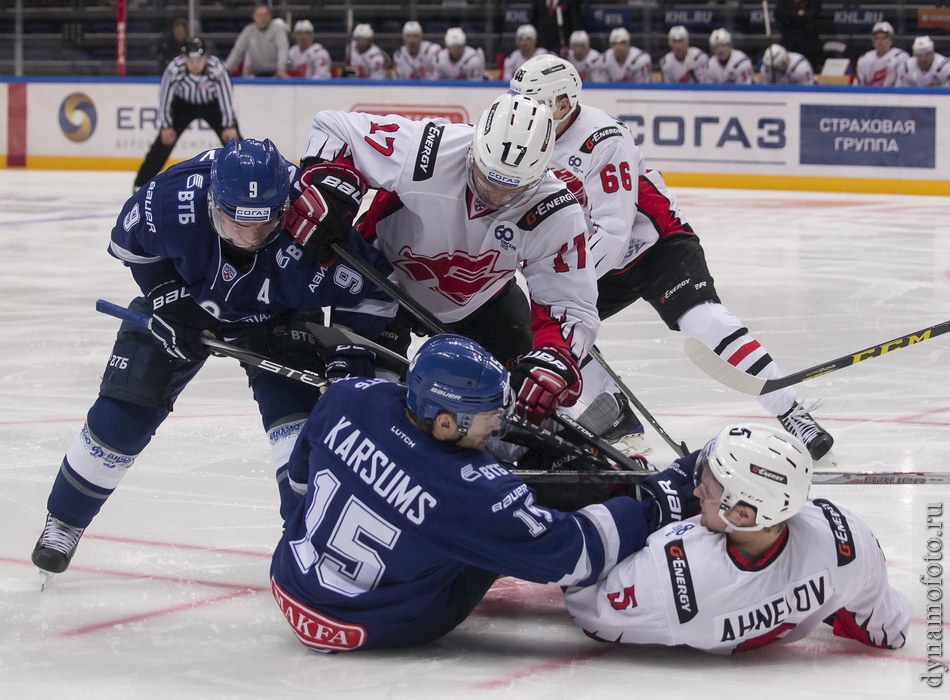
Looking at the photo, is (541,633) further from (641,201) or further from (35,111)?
(35,111)

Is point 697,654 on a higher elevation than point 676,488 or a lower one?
lower

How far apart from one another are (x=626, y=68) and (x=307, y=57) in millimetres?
3015

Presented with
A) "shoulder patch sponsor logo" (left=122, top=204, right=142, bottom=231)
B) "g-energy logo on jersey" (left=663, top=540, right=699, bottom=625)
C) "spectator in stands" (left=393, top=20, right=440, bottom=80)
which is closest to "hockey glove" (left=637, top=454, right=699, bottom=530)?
"g-energy logo on jersey" (left=663, top=540, right=699, bottom=625)

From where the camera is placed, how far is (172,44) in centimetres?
1245

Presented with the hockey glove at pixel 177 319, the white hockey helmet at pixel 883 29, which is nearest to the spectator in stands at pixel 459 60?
the white hockey helmet at pixel 883 29

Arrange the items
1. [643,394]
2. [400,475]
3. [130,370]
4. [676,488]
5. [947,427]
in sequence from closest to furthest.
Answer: [400,475] < [676,488] < [130,370] < [947,427] < [643,394]

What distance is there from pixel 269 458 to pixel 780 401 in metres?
1.58

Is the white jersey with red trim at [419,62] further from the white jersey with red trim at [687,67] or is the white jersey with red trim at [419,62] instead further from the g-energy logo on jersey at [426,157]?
the g-energy logo on jersey at [426,157]

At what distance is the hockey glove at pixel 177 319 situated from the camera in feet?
9.73

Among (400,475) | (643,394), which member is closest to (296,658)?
(400,475)

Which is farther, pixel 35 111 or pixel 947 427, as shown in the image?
pixel 35 111

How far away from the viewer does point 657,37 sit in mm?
12125

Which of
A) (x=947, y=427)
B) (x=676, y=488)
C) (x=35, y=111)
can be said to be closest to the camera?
(x=676, y=488)

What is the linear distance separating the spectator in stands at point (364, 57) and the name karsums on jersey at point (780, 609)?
1061 cm
